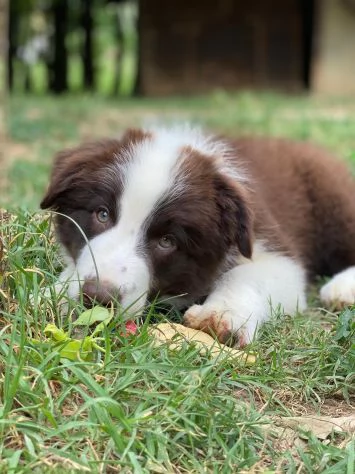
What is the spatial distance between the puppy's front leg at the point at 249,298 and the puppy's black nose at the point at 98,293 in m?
0.43

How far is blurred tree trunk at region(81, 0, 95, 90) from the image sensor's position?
62.7 ft

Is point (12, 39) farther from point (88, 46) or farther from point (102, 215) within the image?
point (102, 215)

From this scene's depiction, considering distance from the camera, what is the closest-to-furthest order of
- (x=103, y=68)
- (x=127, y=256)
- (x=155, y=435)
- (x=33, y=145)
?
(x=155, y=435), (x=127, y=256), (x=33, y=145), (x=103, y=68)

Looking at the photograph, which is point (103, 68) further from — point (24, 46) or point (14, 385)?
point (14, 385)

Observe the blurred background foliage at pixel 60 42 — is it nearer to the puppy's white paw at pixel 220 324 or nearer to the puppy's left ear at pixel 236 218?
the puppy's left ear at pixel 236 218

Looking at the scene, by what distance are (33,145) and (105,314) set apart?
7.01 metres

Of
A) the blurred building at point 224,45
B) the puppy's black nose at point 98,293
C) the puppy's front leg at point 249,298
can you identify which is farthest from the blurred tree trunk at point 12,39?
the puppy's black nose at point 98,293

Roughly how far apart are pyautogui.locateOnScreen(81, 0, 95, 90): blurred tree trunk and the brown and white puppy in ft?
50.4

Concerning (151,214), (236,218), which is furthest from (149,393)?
(236,218)

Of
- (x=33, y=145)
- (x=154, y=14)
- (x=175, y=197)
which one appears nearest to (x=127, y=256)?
(x=175, y=197)

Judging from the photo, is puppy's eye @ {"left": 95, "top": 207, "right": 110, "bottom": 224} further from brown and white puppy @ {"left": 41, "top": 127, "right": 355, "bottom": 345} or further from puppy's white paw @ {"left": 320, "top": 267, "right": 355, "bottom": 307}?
puppy's white paw @ {"left": 320, "top": 267, "right": 355, "bottom": 307}

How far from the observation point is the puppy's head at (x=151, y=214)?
3.61 metres

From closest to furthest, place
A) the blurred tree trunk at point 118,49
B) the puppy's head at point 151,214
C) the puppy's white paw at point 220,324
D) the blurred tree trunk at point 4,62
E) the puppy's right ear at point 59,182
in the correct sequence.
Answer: the puppy's white paw at point 220,324 → the puppy's head at point 151,214 → the puppy's right ear at point 59,182 → the blurred tree trunk at point 4,62 → the blurred tree trunk at point 118,49

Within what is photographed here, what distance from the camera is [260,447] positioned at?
2.62m
